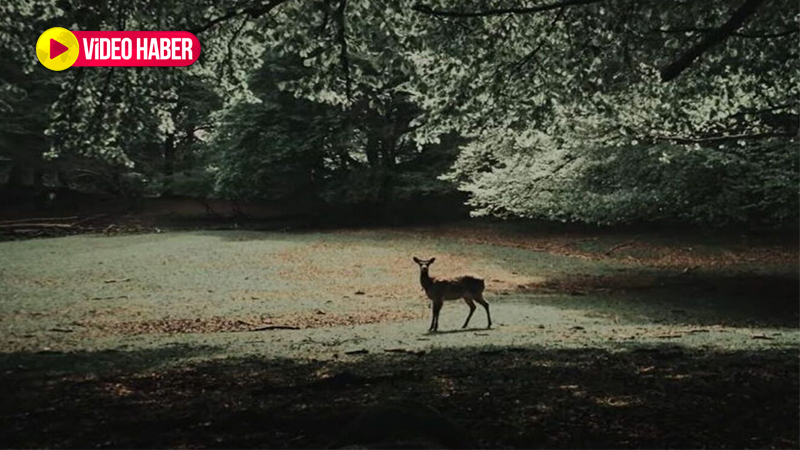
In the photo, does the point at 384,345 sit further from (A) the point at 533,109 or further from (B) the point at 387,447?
(B) the point at 387,447

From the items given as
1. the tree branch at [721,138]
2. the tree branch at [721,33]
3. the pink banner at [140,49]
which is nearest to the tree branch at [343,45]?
the pink banner at [140,49]

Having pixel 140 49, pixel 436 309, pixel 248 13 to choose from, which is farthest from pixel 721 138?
pixel 140 49

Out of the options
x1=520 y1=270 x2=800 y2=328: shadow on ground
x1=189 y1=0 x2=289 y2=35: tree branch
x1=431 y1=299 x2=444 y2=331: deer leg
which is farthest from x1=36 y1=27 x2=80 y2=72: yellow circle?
x1=520 y1=270 x2=800 y2=328: shadow on ground

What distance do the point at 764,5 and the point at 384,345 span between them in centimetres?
762

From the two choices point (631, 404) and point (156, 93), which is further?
point (156, 93)

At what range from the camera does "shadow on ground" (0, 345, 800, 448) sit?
4660 mm

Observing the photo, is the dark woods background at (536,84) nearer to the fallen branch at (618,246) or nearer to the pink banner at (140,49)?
the pink banner at (140,49)

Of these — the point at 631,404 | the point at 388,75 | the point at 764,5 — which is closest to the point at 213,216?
the point at 388,75

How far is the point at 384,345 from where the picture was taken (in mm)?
9586

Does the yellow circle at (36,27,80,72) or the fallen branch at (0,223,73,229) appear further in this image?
the fallen branch at (0,223,73,229)

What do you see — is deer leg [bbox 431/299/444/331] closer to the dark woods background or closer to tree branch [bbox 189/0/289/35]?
the dark woods background

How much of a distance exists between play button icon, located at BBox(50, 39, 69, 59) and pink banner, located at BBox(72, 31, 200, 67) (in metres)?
0.94

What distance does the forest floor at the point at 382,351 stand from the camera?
4926 millimetres

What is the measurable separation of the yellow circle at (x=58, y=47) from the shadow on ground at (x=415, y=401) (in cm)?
500
